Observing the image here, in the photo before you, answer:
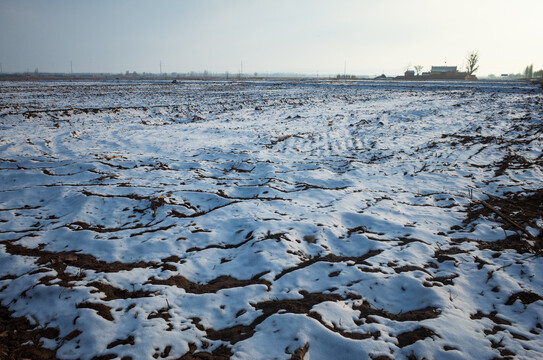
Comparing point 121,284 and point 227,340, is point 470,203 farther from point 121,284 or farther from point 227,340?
point 121,284

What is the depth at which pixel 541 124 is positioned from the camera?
10.8 m

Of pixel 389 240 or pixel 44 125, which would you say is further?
pixel 44 125

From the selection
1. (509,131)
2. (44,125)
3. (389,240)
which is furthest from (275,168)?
(44,125)

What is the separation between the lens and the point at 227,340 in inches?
101

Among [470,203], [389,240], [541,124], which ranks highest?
[541,124]

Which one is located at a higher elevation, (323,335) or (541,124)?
(541,124)

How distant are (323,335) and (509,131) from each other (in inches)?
450

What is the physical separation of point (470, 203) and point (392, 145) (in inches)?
165

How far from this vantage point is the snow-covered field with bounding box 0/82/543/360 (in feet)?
8.43

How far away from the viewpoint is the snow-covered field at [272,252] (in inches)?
101

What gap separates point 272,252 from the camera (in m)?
3.85

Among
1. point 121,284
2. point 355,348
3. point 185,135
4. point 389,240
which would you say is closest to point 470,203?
point 389,240

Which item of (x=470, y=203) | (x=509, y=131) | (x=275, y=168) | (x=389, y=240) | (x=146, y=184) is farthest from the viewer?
(x=509, y=131)

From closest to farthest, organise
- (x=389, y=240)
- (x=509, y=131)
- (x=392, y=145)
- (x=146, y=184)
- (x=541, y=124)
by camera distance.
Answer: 1. (x=389, y=240)
2. (x=146, y=184)
3. (x=392, y=145)
4. (x=509, y=131)
5. (x=541, y=124)
